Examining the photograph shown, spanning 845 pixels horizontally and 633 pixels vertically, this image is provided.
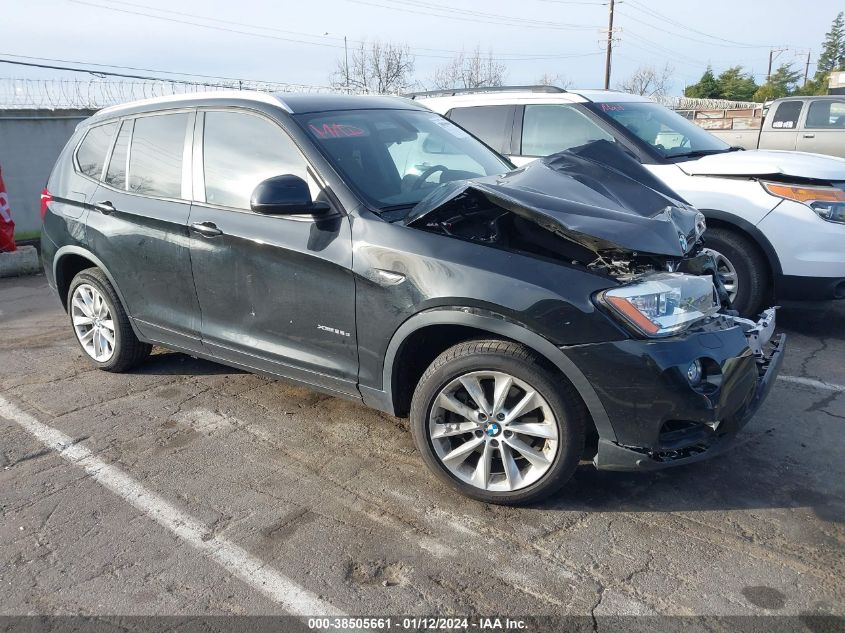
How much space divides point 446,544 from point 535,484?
488 mm

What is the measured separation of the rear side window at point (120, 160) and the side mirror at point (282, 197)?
1691mm

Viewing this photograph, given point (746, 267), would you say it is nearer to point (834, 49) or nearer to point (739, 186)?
point (739, 186)

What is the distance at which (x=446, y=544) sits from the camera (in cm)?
303

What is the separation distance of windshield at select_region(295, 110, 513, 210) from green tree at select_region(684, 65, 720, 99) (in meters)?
51.9

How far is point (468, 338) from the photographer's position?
340 cm

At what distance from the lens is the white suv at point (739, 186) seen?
5.24 meters

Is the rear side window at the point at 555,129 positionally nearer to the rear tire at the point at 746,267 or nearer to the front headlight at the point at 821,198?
the rear tire at the point at 746,267

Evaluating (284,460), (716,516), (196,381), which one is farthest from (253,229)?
(716,516)

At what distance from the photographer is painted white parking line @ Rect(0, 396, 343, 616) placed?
2.73 meters

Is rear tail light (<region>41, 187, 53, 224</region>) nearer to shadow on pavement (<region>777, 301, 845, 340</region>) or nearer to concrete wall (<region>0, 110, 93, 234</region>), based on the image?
shadow on pavement (<region>777, 301, 845, 340</region>)

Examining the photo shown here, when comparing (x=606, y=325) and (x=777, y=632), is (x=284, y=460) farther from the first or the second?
(x=777, y=632)

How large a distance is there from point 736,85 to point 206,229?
176 feet

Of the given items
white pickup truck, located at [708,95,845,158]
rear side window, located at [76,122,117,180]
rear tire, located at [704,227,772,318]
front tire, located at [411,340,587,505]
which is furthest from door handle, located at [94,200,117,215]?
white pickup truck, located at [708,95,845,158]

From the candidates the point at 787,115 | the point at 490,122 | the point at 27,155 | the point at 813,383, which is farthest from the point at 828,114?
the point at 27,155
